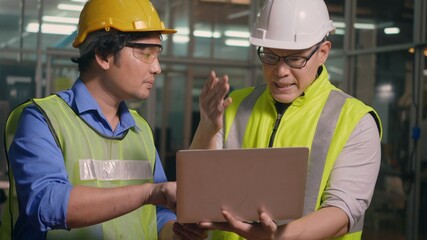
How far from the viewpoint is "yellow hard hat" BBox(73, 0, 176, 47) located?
2.08 meters

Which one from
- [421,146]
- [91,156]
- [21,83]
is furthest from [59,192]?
[21,83]

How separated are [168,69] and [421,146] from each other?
3.84 meters

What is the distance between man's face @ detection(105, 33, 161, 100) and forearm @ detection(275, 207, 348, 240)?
0.56 metres

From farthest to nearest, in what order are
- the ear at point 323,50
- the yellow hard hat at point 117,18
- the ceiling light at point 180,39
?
the ceiling light at point 180,39
the ear at point 323,50
the yellow hard hat at point 117,18

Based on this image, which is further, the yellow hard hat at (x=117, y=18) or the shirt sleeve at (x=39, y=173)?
the yellow hard hat at (x=117, y=18)

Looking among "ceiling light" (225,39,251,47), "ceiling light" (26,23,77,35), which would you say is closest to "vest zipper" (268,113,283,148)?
"ceiling light" (26,23,77,35)

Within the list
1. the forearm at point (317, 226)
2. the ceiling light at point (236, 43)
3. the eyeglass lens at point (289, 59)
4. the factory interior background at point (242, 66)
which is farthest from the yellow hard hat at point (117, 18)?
the ceiling light at point (236, 43)

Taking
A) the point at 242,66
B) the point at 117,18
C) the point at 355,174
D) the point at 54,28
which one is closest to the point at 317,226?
the point at 355,174

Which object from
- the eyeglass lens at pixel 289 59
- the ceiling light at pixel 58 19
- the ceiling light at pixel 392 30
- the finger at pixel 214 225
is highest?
the ceiling light at pixel 58 19

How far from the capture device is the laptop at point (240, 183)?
176cm

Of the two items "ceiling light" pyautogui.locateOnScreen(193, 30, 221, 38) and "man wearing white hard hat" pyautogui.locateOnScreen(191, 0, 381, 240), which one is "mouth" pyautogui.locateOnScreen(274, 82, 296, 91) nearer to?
"man wearing white hard hat" pyautogui.locateOnScreen(191, 0, 381, 240)

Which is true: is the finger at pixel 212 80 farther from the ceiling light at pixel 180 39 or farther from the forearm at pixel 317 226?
the ceiling light at pixel 180 39

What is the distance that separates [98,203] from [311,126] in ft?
2.53

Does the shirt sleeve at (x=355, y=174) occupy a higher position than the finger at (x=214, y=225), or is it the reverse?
the shirt sleeve at (x=355, y=174)
